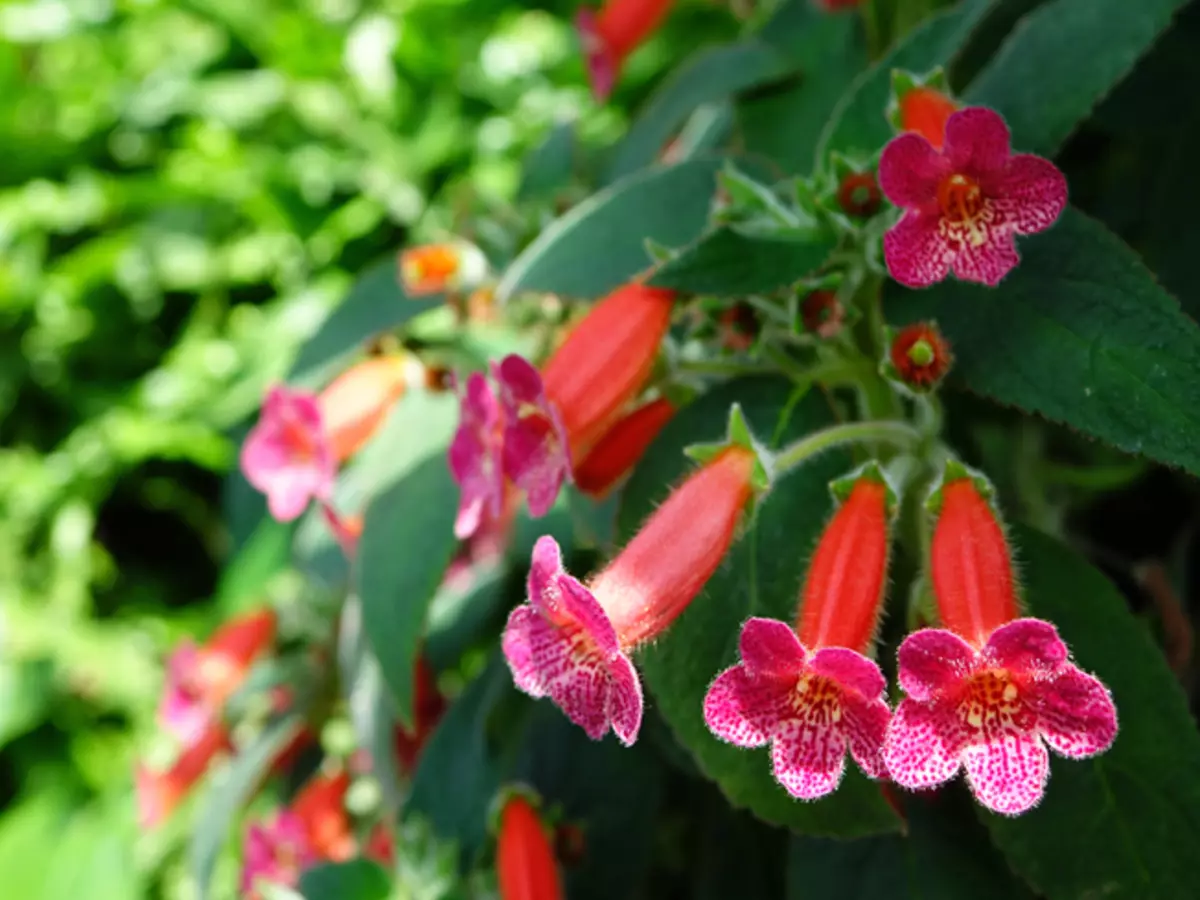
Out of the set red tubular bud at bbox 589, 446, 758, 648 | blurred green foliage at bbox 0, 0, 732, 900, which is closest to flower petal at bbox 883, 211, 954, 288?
red tubular bud at bbox 589, 446, 758, 648

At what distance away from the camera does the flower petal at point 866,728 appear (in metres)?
0.41

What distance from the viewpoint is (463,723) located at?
763 millimetres

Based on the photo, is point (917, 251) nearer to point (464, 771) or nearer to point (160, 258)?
point (464, 771)

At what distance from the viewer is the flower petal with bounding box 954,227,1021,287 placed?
1.51ft

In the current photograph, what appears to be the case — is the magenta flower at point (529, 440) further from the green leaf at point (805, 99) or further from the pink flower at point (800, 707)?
the green leaf at point (805, 99)

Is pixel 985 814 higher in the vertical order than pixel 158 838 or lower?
higher

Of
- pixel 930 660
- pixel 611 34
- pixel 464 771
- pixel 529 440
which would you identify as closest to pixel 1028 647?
pixel 930 660

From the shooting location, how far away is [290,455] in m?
0.74

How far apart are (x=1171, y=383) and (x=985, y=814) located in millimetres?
215

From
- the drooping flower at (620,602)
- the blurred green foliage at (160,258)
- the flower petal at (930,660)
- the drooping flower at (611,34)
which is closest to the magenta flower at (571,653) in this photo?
the drooping flower at (620,602)

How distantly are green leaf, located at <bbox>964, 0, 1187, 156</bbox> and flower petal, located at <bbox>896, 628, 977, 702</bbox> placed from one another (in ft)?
0.88

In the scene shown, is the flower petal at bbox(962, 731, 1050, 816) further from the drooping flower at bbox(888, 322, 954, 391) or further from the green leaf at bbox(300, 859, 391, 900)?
the green leaf at bbox(300, 859, 391, 900)

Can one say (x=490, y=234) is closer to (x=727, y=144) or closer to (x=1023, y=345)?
(x=727, y=144)

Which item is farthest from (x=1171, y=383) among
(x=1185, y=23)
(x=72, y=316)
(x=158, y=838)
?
(x=72, y=316)
